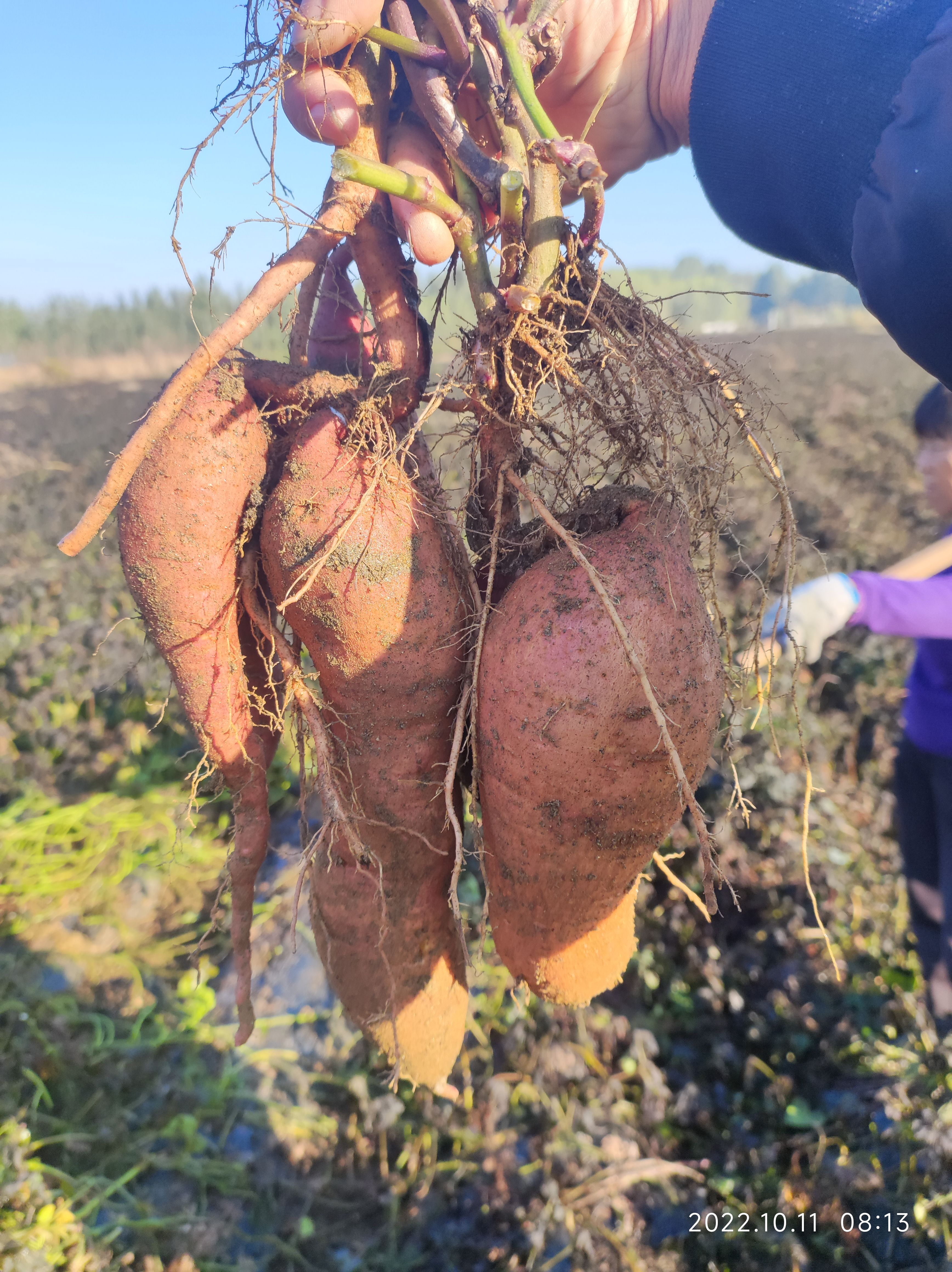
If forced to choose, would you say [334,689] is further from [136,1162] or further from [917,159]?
[136,1162]

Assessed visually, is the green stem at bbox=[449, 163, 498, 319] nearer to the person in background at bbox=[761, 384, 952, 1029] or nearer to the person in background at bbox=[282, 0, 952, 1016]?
the person in background at bbox=[282, 0, 952, 1016]

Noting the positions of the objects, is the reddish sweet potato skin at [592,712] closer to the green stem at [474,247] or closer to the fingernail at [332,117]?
the green stem at [474,247]

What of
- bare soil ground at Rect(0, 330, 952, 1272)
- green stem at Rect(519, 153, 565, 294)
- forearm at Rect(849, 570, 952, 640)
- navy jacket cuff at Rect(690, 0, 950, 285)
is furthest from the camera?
forearm at Rect(849, 570, 952, 640)

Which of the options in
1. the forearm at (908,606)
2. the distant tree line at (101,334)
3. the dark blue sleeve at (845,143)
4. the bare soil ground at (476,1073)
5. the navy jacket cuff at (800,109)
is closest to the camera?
the dark blue sleeve at (845,143)

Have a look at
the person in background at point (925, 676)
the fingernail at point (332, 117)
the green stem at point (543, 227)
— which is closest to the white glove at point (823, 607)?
the person in background at point (925, 676)

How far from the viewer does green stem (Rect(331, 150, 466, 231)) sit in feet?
2.95

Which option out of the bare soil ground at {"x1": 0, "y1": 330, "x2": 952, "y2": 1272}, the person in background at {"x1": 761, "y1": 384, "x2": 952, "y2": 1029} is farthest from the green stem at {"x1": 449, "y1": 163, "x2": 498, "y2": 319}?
the person in background at {"x1": 761, "y1": 384, "x2": 952, "y2": 1029}

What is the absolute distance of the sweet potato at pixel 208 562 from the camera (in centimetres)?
109

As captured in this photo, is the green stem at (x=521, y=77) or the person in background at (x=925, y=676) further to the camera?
the person in background at (x=925, y=676)

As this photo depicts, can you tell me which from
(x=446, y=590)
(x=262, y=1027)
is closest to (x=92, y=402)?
(x=262, y=1027)

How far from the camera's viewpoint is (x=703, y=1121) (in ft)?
6.63

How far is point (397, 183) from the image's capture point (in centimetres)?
94
